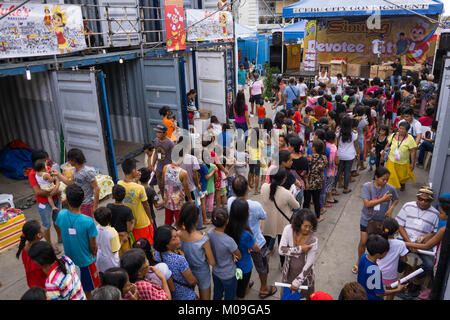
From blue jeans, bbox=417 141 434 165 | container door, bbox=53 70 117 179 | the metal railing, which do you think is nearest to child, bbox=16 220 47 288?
container door, bbox=53 70 117 179

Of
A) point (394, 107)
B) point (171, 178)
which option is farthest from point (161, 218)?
point (394, 107)

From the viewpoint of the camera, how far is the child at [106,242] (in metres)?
3.48

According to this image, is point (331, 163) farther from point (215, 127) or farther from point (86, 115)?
point (86, 115)

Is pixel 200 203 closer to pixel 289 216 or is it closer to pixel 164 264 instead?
pixel 289 216

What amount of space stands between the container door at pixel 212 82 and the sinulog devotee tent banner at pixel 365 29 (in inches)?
319

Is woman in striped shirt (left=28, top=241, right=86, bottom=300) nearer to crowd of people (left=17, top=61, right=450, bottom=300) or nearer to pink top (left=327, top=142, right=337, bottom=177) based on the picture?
crowd of people (left=17, top=61, right=450, bottom=300)

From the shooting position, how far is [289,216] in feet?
→ 13.9

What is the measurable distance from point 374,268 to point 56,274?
2829mm

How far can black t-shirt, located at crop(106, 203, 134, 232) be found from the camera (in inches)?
151

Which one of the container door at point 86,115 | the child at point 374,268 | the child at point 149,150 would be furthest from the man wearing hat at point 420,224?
the container door at point 86,115

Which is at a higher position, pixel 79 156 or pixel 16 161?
pixel 79 156

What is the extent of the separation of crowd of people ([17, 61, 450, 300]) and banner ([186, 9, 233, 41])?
214 inches

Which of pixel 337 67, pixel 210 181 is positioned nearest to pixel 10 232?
pixel 210 181

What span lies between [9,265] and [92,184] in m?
1.81
